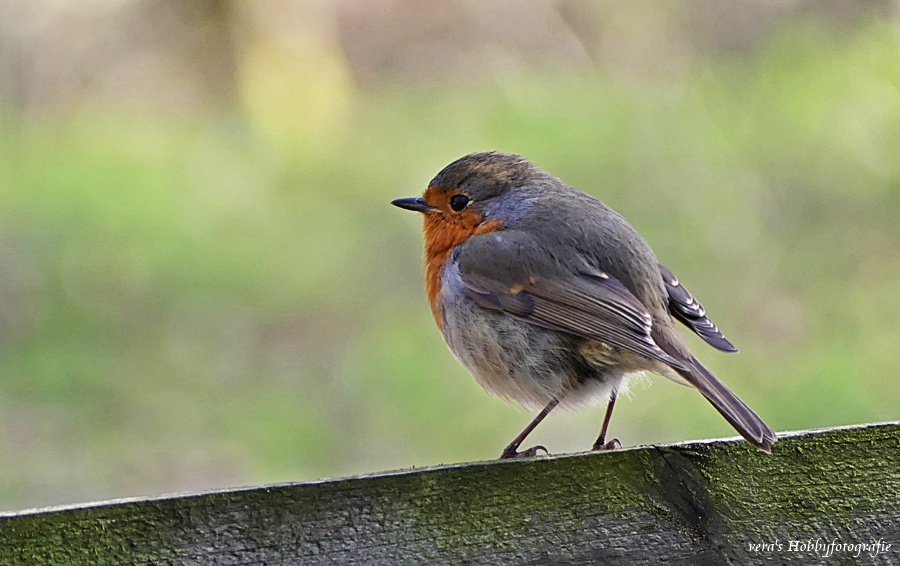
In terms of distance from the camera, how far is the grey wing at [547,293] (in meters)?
3.00

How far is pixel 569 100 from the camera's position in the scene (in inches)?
304

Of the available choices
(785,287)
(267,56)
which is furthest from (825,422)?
(267,56)

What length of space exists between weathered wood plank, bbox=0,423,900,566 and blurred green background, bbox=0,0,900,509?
2977 mm

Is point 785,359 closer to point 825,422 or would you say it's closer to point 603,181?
point 825,422

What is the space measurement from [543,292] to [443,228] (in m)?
0.51

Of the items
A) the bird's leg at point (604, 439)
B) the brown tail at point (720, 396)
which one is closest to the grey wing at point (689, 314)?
the brown tail at point (720, 396)

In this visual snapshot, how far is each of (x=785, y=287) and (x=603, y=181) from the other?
144 cm

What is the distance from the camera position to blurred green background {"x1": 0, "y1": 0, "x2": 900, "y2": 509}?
5.04 m

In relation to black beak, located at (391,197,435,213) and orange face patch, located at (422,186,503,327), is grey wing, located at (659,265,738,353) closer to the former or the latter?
orange face patch, located at (422,186,503,327)

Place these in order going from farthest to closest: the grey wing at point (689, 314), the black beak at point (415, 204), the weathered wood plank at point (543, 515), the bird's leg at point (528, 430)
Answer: the black beak at point (415, 204)
the grey wing at point (689, 314)
the bird's leg at point (528, 430)
the weathered wood plank at point (543, 515)

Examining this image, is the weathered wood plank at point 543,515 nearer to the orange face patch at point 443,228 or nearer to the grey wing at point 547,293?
the grey wing at point 547,293

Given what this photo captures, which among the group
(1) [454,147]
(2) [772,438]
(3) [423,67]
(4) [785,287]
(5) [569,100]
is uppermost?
(3) [423,67]

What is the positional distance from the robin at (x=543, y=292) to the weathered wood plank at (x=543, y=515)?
2.84 ft

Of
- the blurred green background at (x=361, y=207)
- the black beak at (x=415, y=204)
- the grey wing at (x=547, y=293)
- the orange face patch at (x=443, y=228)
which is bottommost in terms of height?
the grey wing at (x=547, y=293)
